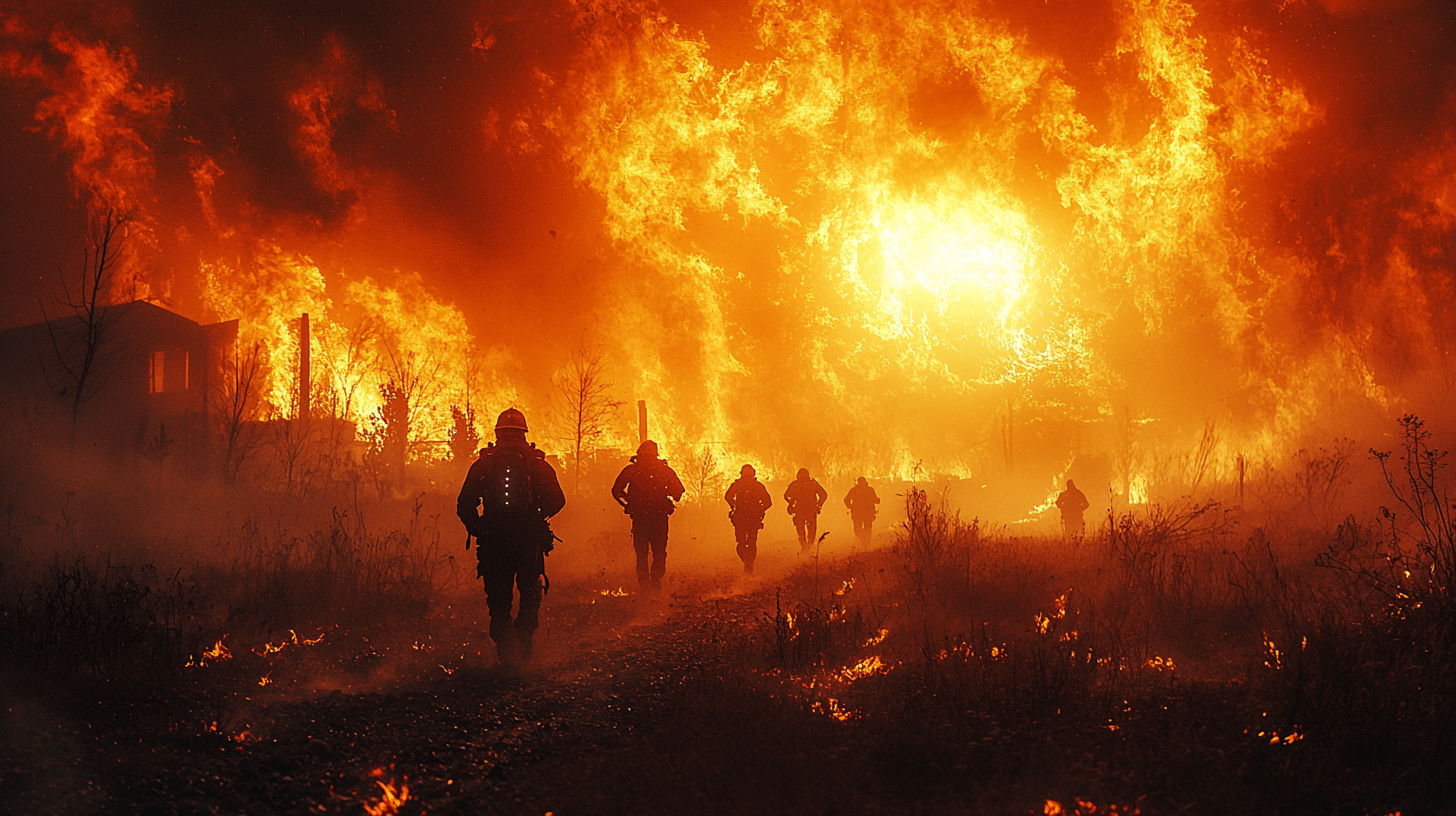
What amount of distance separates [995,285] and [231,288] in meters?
34.2

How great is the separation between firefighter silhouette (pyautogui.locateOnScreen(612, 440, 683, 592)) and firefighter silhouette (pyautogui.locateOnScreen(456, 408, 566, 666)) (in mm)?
3722

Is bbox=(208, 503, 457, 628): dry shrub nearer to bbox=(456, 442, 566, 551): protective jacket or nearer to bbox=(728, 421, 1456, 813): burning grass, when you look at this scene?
bbox=(456, 442, 566, 551): protective jacket

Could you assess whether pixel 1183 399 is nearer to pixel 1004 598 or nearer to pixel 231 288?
pixel 1004 598

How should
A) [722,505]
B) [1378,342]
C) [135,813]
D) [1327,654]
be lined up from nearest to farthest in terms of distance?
1. [135,813]
2. [1327,654]
3. [1378,342]
4. [722,505]

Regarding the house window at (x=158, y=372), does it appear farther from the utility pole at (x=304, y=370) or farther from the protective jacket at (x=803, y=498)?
the protective jacket at (x=803, y=498)

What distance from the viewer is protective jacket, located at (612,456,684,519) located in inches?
451

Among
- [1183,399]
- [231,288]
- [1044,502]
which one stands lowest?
[1044,502]

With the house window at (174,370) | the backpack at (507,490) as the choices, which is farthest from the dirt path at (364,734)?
the house window at (174,370)

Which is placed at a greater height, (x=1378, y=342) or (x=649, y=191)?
(x=649, y=191)

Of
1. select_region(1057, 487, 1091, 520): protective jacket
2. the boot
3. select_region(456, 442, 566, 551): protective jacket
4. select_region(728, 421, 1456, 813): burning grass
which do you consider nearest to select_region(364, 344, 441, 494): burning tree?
select_region(456, 442, 566, 551): protective jacket

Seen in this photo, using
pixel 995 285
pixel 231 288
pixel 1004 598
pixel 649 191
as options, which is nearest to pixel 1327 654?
pixel 1004 598

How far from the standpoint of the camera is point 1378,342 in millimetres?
25531

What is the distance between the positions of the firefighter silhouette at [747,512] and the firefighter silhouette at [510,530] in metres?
6.67

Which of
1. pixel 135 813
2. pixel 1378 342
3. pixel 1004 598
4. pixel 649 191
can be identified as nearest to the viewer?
pixel 135 813
